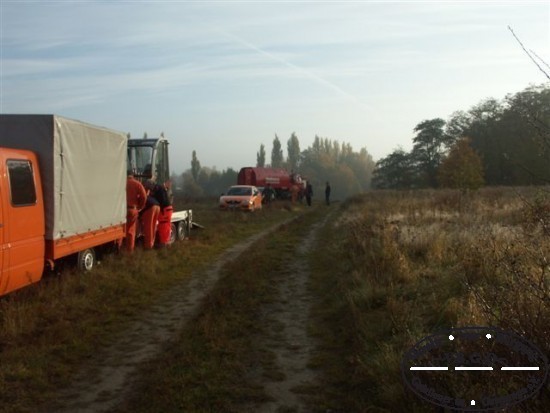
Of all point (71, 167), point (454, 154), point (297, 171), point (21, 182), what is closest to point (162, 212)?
point (71, 167)

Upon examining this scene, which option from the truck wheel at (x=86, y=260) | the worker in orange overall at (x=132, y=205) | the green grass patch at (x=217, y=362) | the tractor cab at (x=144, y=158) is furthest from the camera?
the tractor cab at (x=144, y=158)

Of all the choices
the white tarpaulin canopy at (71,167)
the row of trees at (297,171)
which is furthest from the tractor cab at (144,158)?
the row of trees at (297,171)

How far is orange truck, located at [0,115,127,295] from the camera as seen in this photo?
7.91 m

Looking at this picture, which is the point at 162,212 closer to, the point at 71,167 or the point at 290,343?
the point at 71,167

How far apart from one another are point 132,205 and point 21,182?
5.71 meters

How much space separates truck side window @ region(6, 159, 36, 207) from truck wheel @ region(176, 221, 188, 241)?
8854 mm

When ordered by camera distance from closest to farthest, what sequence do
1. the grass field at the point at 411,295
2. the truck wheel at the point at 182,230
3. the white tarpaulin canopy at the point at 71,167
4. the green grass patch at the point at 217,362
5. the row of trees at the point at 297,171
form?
the grass field at the point at 411,295 < the green grass patch at the point at 217,362 < the white tarpaulin canopy at the point at 71,167 < the truck wheel at the point at 182,230 < the row of trees at the point at 297,171

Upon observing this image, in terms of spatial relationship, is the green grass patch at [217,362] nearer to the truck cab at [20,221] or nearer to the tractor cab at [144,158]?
the truck cab at [20,221]

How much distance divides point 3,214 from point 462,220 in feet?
41.4

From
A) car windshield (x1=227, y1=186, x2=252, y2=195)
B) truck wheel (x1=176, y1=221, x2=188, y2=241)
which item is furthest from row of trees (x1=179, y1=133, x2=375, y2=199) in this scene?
truck wheel (x1=176, y1=221, x2=188, y2=241)

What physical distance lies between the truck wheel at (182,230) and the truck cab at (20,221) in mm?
8598

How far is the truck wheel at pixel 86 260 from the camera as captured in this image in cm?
1075

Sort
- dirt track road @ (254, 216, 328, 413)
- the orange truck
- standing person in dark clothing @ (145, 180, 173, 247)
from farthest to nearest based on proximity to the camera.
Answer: standing person in dark clothing @ (145, 180, 173, 247)
the orange truck
dirt track road @ (254, 216, 328, 413)

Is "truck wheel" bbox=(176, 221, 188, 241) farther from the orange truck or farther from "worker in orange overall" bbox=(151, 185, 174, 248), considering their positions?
the orange truck
